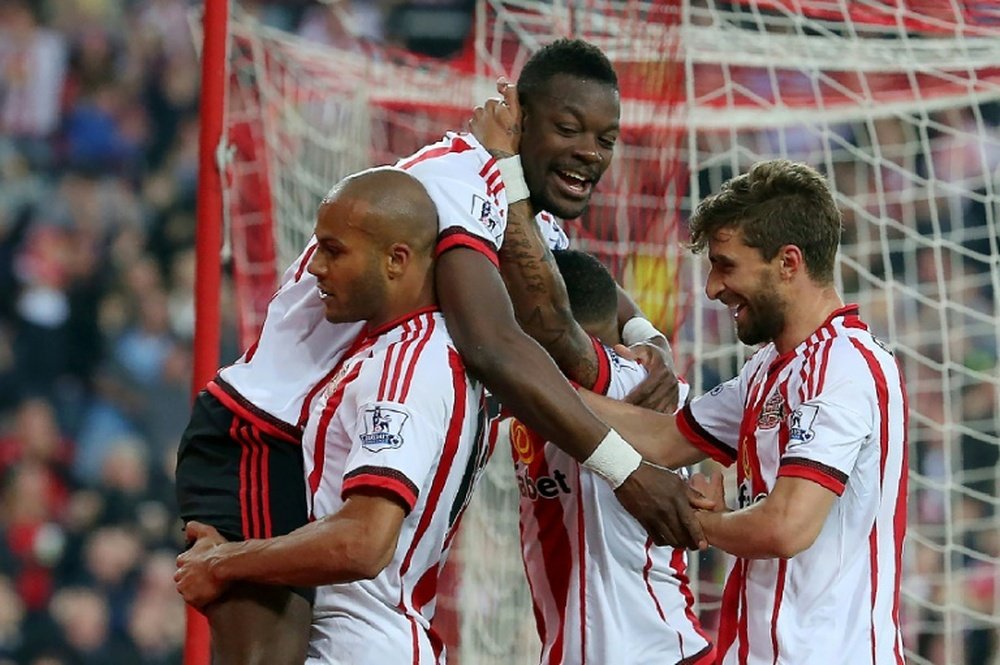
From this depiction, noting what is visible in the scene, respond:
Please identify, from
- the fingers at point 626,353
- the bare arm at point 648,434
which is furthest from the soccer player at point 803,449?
the fingers at point 626,353

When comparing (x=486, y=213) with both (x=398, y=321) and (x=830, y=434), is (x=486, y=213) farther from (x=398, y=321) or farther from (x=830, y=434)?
(x=830, y=434)

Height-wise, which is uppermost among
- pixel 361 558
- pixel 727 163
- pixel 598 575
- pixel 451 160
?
pixel 727 163

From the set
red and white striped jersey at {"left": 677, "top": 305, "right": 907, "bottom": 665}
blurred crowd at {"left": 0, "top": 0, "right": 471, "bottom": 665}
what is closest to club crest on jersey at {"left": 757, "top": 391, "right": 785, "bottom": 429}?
red and white striped jersey at {"left": 677, "top": 305, "right": 907, "bottom": 665}

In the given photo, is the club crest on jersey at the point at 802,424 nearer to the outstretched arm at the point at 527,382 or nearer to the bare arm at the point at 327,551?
the outstretched arm at the point at 527,382

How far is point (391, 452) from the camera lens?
2.56 meters

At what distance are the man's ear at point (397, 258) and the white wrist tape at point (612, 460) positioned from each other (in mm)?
533

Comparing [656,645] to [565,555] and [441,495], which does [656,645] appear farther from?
[441,495]

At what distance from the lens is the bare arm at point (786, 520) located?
273 cm

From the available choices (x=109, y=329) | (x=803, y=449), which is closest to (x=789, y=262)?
(x=803, y=449)

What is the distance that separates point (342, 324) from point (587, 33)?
7.00ft

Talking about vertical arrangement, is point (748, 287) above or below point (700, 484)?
above

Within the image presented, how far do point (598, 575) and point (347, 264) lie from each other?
1.10 meters

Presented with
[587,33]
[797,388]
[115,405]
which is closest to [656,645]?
[797,388]

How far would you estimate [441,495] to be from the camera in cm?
275
